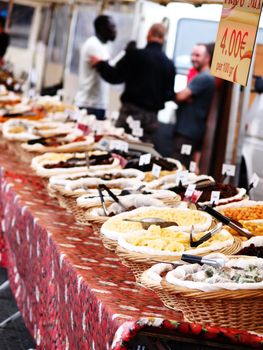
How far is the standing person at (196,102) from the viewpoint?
1076 centimetres

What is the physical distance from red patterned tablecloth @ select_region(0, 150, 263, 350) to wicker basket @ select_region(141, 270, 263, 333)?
68mm

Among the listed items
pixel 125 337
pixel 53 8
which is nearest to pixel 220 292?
pixel 125 337

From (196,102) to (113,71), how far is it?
3.23ft

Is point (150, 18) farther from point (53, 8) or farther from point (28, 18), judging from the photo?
point (28, 18)

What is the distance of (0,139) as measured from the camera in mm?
9547

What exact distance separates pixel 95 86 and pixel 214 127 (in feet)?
6.24

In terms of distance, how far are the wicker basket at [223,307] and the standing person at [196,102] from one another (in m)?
6.97

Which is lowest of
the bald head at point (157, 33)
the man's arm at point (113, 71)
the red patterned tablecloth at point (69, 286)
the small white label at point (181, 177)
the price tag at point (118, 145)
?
the red patterned tablecloth at point (69, 286)

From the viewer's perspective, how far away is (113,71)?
10.9 meters

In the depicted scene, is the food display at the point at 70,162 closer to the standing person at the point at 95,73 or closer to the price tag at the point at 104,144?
the price tag at the point at 104,144

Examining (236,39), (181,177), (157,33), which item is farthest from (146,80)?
(236,39)

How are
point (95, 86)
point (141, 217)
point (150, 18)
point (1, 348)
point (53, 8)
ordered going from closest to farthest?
point (141, 217)
point (1, 348)
point (95, 86)
point (150, 18)
point (53, 8)

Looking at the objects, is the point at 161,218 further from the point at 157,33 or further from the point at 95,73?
the point at 95,73

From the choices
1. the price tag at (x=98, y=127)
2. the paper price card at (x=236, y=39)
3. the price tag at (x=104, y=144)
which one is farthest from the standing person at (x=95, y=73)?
the paper price card at (x=236, y=39)
